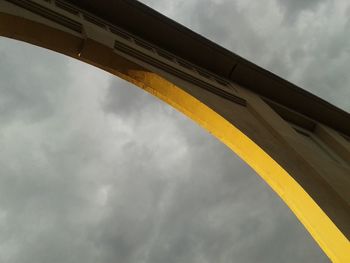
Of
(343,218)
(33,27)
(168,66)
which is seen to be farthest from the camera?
(168,66)

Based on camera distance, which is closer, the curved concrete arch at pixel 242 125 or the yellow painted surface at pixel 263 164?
the yellow painted surface at pixel 263 164

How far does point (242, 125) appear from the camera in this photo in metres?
7.54

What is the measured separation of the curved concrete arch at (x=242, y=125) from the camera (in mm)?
6090

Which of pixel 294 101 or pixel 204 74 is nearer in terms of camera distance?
pixel 204 74

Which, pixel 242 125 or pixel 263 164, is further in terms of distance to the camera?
pixel 242 125

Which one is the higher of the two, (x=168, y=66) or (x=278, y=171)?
(x=168, y=66)

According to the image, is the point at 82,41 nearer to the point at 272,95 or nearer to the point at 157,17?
the point at 157,17

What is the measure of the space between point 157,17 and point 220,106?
2.23 meters

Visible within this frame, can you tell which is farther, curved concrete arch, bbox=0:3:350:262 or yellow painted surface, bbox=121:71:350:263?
curved concrete arch, bbox=0:3:350:262

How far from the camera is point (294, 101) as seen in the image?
10508 mm

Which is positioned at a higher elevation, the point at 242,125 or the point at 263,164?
the point at 242,125

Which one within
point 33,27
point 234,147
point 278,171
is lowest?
point 278,171

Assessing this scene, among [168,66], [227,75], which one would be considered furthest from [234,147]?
[227,75]

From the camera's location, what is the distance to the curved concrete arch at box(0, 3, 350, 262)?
6.09 meters
